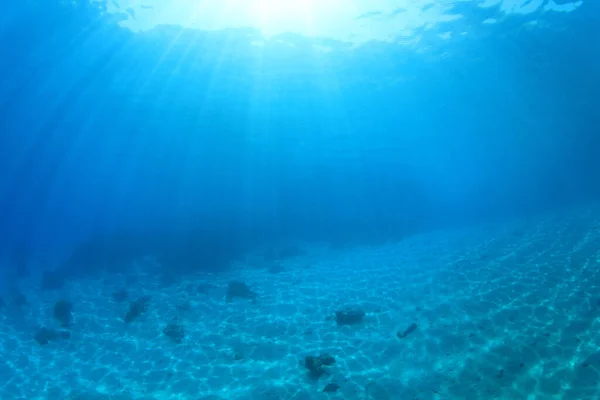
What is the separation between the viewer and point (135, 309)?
1783 centimetres

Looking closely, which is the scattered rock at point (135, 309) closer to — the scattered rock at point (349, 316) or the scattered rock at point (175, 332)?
the scattered rock at point (175, 332)

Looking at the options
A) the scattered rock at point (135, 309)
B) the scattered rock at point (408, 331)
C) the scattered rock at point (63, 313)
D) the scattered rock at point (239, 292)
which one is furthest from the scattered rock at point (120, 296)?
the scattered rock at point (408, 331)

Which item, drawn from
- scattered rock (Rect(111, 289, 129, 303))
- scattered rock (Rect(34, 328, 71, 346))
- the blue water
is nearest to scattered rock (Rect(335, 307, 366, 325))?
the blue water

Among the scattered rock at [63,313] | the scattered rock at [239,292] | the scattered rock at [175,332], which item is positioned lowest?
the scattered rock at [175,332]

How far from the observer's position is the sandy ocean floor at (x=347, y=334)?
1052 cm

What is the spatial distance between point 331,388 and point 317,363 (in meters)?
1.07

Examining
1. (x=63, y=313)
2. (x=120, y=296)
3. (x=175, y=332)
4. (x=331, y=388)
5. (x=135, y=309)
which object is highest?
(x=120, y=296)

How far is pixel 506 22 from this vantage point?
92.1 ft

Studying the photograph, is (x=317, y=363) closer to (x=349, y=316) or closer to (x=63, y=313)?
(x=349, y=316)

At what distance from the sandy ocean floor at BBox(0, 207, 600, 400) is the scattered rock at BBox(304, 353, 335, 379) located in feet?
0.59

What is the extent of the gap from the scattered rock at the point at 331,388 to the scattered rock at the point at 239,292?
849 centimetres

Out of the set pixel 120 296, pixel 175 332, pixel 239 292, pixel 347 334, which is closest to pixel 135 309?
pixel 120 296

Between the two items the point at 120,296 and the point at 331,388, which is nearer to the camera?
the point at 331,388

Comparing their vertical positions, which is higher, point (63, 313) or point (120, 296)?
point (120, 296)
